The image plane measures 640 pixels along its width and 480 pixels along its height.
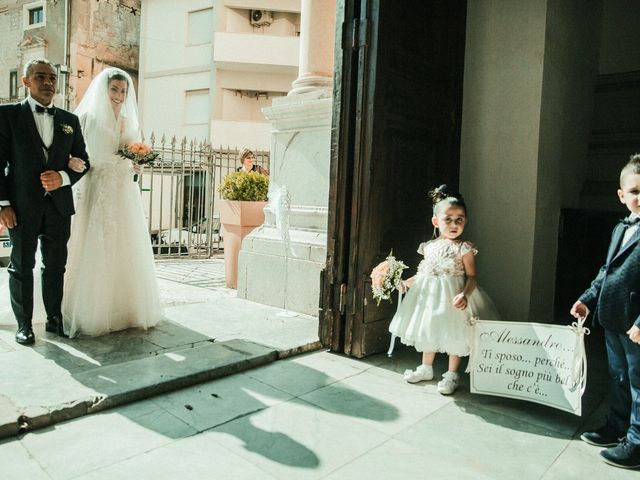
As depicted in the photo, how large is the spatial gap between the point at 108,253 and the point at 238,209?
104 inches

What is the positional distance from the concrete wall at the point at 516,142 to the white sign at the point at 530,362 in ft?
5.20

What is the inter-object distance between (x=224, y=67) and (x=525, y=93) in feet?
62.3

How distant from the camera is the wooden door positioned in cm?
371

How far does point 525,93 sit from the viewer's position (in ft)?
14.4

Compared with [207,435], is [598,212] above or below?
above

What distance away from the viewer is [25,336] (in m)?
3.79

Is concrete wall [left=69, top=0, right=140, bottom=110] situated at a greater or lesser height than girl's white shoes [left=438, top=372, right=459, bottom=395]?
greater

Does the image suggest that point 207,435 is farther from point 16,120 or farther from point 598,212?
point 598,212

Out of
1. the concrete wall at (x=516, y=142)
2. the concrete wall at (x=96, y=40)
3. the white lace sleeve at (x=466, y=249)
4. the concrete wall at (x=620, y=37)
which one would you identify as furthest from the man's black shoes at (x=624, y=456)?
the concrete wall at (x=96, y=40)

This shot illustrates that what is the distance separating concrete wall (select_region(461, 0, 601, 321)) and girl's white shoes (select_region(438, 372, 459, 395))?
1.52 metres

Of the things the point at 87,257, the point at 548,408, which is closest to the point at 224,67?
the point at 87,257

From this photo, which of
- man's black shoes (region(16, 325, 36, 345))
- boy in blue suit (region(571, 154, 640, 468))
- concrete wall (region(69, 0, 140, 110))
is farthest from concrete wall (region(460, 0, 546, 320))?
concrete wall (region(69, 0, 140, 110))

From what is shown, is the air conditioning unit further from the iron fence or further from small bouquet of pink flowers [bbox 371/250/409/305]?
small bouquet of pink flowers [bbox 371/250/409/305]

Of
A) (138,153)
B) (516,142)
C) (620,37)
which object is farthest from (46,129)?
(620,37)
